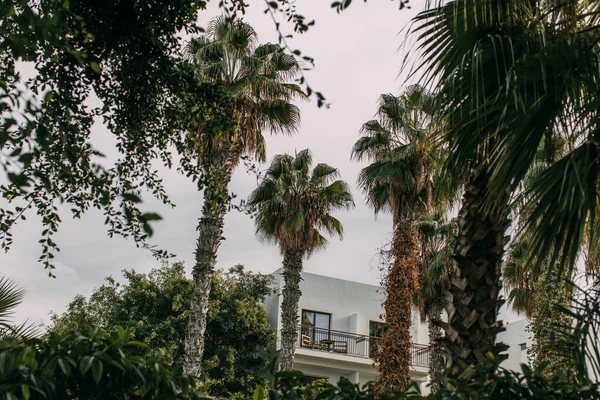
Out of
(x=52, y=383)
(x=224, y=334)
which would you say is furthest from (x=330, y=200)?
(x=52, y=383)

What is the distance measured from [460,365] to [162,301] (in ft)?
62.1

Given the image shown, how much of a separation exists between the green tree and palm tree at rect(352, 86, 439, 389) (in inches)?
220

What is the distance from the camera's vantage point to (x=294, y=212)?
2033cm

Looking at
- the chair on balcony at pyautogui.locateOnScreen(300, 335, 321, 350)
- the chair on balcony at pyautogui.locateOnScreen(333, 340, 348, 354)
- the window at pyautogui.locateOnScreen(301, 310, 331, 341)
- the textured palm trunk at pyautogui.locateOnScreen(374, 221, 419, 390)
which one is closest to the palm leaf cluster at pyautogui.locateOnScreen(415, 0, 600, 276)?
the textured palm trunk at pyautogui.locateOnScreen(374, 221, 419, 390)

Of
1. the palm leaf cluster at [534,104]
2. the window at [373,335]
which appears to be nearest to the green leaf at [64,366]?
the palm leaf cluster at [534,104]

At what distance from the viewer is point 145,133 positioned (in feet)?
18.8

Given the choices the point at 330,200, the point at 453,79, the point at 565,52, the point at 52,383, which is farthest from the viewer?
the point at 330,200

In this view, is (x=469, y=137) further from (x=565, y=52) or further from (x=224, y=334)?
(x=224, y=334)

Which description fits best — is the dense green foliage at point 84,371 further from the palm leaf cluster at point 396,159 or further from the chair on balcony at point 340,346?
the chair on balcony at point 340,346

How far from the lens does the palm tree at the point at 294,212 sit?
2042cm

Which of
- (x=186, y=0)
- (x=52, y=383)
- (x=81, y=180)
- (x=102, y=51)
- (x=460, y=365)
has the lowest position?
(x=52, y=383)

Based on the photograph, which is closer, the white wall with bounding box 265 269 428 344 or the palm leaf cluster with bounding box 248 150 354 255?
the palm leaf cluster with bounding box 248 150 354 255

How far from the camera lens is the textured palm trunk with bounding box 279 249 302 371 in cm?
1988

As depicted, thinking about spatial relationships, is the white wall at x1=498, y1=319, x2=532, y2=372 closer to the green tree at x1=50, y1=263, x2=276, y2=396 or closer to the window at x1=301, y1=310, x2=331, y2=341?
the window at x1=301, y1=310, x2=331, y2=341
